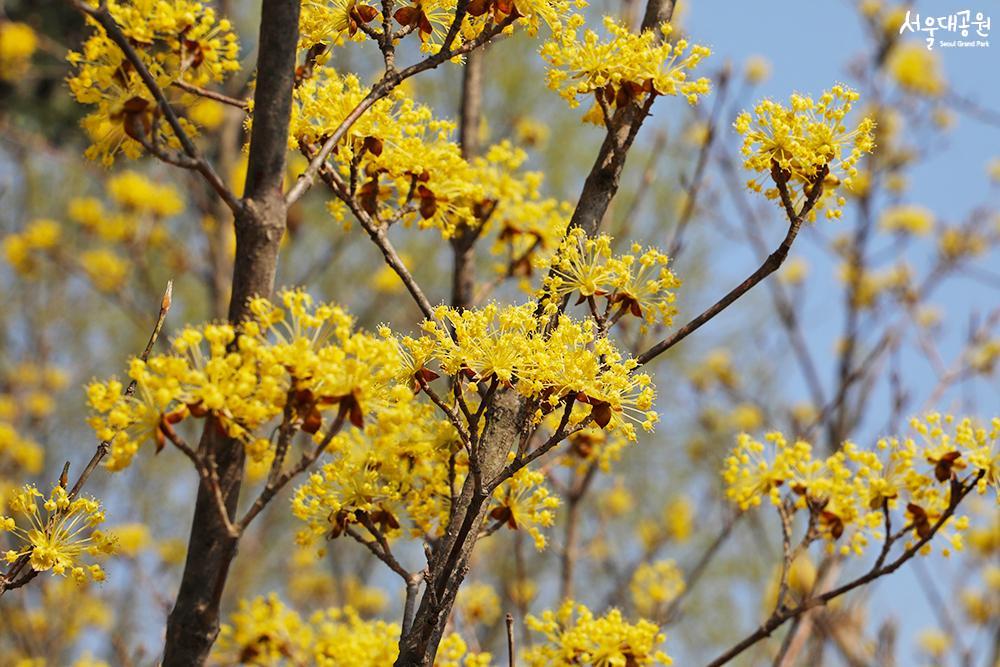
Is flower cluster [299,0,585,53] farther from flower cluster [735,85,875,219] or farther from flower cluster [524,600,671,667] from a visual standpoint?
flower cluster [524,600,671,667]

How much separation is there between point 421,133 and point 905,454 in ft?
4.44

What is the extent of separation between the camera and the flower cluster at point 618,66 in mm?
2320

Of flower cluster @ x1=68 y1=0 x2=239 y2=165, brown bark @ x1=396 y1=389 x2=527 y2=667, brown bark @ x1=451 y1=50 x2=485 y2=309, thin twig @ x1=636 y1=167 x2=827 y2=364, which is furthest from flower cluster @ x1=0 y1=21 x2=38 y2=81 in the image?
thin twig @ x1=636 y1=167 x2=827 y2=364

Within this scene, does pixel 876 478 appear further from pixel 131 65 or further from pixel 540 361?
pixel 131 65

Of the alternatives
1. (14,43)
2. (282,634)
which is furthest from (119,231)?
(282,634)

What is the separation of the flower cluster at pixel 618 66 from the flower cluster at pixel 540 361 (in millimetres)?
594

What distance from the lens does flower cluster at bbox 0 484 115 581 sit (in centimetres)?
202

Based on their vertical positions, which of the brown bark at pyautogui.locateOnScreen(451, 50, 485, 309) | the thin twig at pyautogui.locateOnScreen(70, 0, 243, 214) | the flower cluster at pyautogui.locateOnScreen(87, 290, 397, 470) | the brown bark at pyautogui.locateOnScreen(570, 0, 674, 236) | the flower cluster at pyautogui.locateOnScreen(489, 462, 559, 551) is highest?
the brown bark at pyautogui.locateOnScreen(451, 50, 485, 309)

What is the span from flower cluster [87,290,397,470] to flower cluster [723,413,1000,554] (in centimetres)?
138

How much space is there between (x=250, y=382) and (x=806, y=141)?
1272 millimetres

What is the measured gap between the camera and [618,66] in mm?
2340

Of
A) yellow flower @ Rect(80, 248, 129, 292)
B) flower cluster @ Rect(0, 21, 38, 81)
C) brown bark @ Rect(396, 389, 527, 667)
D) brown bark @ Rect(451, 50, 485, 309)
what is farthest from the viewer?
flower cluster @ Rect(0, 21, 38, 81)

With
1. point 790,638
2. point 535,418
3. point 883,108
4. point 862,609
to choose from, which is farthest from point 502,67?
point 535,418

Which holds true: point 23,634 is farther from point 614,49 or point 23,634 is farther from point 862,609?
point 614,49
